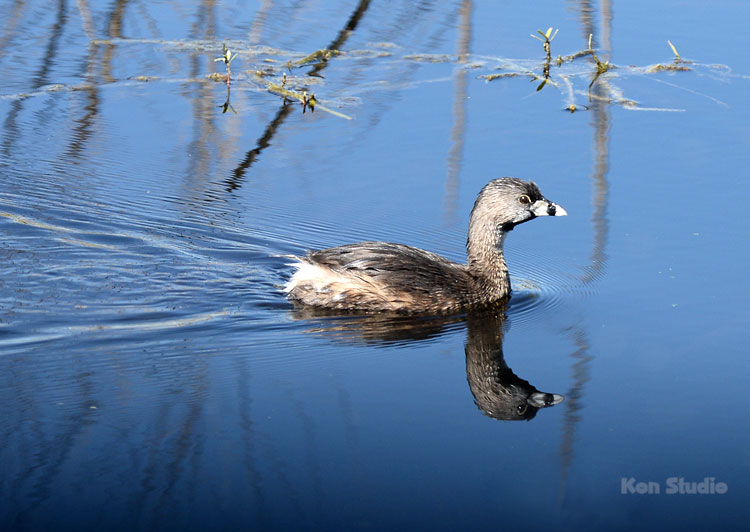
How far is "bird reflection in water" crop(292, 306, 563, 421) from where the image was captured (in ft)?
19.8

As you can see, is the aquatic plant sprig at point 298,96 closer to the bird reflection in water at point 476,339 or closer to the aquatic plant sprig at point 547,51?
the aquatic plant sprig at point 547,51

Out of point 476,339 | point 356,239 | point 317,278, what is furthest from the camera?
point 356,239

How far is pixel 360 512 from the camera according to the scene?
4.85 meters

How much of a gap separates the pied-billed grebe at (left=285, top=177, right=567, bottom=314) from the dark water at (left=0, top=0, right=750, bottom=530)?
21 centimetres

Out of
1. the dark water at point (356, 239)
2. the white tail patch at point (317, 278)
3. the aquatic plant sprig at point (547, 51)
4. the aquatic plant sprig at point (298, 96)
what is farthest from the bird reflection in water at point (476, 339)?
the aquatic plant sprig at point (547, 51)

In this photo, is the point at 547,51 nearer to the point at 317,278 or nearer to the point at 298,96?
the point at 298,96

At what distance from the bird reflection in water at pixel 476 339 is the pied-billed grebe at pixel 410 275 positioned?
11cm

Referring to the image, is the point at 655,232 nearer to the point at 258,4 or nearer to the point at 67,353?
the point at 67,353

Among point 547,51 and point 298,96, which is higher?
point 547,51

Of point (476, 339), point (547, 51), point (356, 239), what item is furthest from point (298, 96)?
point (476, 339)

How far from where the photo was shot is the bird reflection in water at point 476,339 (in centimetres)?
604

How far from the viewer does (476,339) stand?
7156mm

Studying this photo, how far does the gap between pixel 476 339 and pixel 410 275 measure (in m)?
0.81

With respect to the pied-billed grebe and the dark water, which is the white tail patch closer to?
the pied-billed grebe
